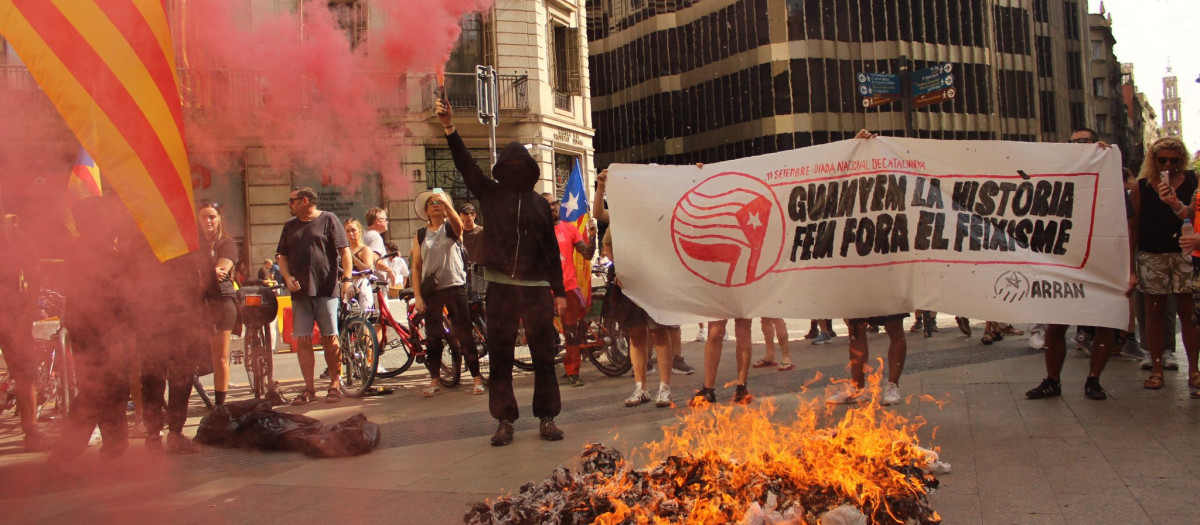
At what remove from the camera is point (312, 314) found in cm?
749

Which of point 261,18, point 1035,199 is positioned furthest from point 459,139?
point 1035,199

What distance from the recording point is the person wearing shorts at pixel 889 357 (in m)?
6.07

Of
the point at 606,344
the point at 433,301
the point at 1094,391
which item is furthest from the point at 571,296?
the point at 1094,391

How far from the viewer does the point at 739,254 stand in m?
6.32

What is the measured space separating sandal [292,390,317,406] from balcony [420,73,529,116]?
2.97m

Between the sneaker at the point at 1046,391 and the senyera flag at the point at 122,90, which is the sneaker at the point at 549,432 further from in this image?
the sneaker at the point at 1046,391

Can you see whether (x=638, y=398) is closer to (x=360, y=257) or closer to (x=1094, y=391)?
(x=1094, y=391)

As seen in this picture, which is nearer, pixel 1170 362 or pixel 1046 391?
pixel 1046 391

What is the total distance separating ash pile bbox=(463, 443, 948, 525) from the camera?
122 inches

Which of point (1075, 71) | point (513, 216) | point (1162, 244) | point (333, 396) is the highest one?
point (1075, 71)

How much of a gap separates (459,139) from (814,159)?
102 inches

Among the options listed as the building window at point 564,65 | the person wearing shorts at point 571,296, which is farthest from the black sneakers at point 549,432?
the building window at point 564,65

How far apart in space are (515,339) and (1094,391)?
4049 mm

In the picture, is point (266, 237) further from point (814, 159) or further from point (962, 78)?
point (962, 78)
